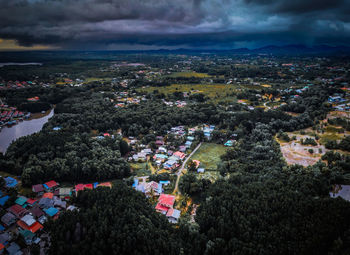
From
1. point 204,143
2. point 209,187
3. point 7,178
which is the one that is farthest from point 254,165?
point 7,178

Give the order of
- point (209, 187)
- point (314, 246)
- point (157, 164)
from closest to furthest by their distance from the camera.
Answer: point (314, 246)
point (209, 187)
point (157, 164)

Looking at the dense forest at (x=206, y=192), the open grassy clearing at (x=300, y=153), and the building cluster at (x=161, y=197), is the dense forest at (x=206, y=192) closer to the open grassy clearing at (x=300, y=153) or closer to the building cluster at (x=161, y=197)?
the building cluster at (x=161, y=197)

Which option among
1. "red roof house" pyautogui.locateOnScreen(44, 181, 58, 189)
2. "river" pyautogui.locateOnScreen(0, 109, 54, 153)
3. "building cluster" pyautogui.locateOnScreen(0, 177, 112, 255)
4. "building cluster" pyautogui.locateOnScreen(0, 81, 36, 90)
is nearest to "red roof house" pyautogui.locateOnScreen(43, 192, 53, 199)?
"building cluster" pyautogui.locateOnScreen(0, 177, 112, 255)

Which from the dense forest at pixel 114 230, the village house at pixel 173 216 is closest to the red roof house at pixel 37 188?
the dense forest at pixel 114 230

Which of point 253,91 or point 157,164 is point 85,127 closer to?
point 157,164

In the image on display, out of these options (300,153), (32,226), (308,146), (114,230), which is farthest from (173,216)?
(308,146)

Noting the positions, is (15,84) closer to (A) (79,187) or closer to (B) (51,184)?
(B) (51,184)
